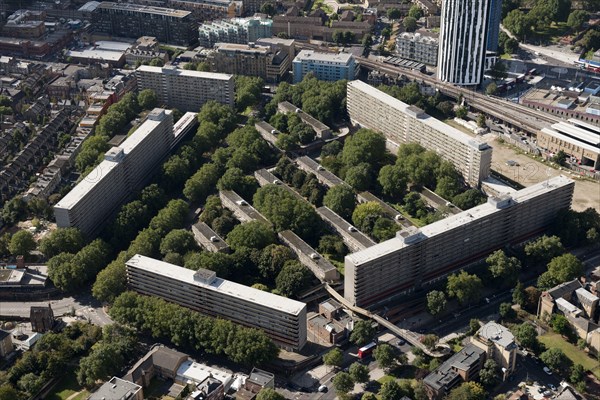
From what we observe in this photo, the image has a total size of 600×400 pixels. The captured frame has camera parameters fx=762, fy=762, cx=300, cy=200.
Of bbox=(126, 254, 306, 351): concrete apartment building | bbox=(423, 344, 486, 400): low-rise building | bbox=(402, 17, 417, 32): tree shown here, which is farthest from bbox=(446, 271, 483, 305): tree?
bbox=(402, 17, 417, 32): tree

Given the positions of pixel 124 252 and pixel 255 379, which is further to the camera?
pixel 124 252

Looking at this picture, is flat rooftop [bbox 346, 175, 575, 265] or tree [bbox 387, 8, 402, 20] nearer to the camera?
flat rooftop [bbox 346, 175, 575, 265]

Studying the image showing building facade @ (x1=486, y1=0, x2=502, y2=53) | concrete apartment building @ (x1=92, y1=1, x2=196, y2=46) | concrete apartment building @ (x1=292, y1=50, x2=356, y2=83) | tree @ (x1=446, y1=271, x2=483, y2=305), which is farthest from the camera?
concrete apartment building @ (x1=92, y1=1, x2=196, y2=46)

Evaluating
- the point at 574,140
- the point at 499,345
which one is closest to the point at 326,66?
the point at 574,140

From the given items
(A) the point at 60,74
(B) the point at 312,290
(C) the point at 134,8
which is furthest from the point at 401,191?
(C) the point at 134,8

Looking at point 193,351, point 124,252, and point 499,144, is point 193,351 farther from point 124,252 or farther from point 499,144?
point 499,144

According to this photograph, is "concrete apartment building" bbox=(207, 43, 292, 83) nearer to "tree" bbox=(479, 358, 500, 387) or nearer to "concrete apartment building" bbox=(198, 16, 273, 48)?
"concrete apartment building" bbox=(198, 16, 273, 48)
